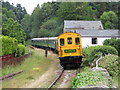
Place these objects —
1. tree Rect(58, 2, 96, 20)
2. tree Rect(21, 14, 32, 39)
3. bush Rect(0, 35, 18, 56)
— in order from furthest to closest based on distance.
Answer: tree Rect(21, 14, 32, 39), tree Rect(58, 2, 96, 20), bush Rect(0, 35, 18, 56)

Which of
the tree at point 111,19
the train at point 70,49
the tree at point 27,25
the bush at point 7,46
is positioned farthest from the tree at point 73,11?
the train at point 70,49

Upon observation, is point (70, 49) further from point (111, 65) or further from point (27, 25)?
point (27, 25)

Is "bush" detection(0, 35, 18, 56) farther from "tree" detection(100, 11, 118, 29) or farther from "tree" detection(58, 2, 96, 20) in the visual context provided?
"tree" detection(100, 11, 118, 29)

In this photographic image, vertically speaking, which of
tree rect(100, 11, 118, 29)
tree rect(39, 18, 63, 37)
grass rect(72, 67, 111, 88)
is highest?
tree rect(100, 11, 118, 29)

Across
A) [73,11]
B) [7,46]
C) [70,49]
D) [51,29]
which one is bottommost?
[70,49]

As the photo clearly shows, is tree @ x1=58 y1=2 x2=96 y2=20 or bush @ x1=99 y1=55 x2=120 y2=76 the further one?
tree @ x1=58 y1=2 x2=96 y2=20

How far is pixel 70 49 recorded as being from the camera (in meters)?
14.0

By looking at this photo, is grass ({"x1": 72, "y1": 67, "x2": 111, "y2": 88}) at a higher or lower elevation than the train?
lower

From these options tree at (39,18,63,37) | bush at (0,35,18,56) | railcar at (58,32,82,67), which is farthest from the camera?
tree at (39,18,63,37)

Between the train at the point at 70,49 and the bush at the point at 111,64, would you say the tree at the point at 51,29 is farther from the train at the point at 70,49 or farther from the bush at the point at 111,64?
the bush at the point at 111,64

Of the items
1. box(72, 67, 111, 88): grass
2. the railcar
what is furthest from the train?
box(72, 67, 111, 88): grass

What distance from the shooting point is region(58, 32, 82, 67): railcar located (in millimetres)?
13906

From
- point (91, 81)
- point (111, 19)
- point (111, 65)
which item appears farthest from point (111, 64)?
point (111, 19)

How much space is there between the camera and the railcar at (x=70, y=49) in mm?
13906
